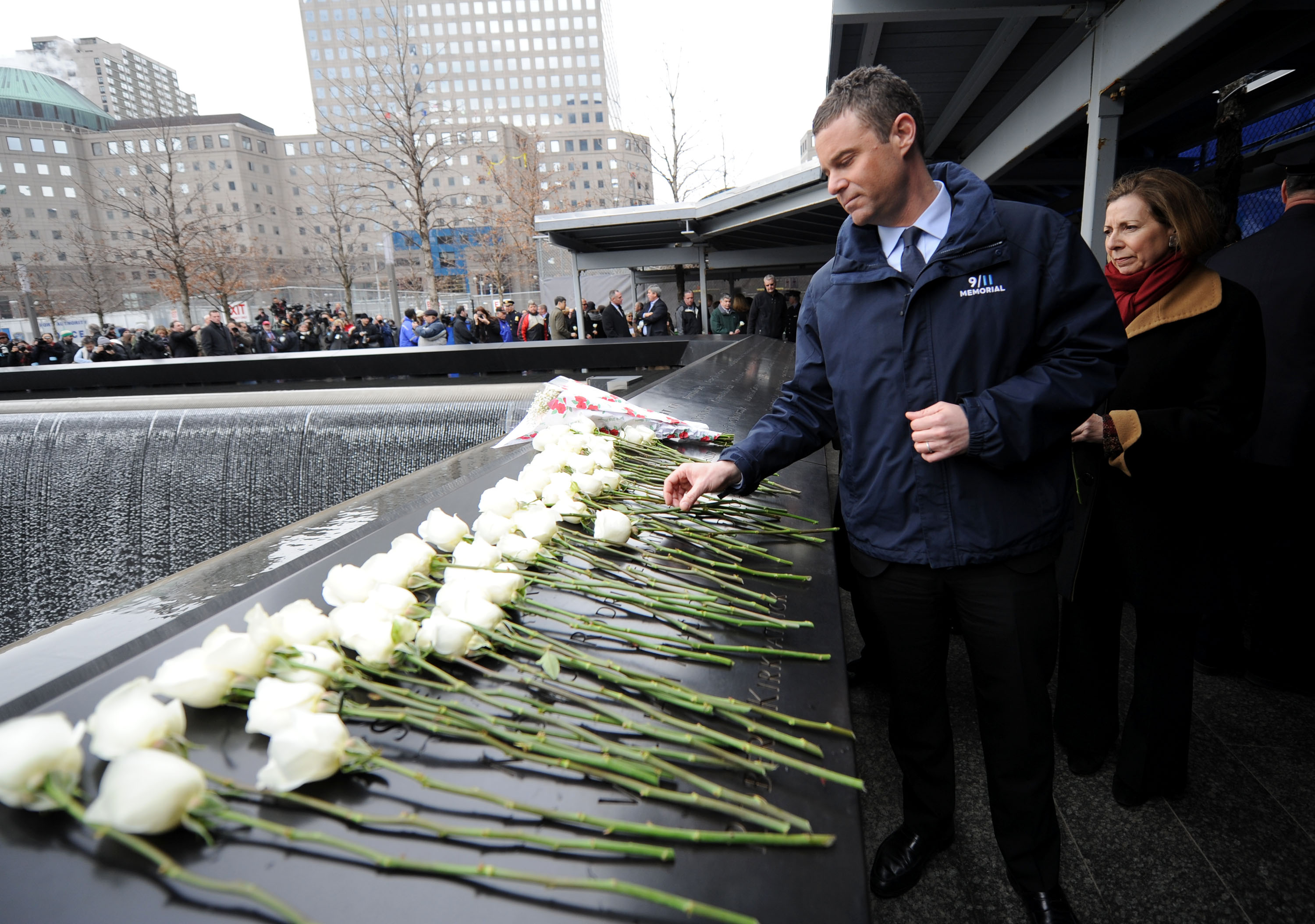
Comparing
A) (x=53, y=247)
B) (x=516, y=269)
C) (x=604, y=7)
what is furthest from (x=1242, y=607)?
(x=604, y=7)

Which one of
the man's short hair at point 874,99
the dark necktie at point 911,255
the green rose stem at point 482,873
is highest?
the man's short hair at point 874,99

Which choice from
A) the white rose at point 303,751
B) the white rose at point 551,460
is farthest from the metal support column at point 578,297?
the white rose at point 303,751

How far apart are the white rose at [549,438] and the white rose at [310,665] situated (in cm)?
122

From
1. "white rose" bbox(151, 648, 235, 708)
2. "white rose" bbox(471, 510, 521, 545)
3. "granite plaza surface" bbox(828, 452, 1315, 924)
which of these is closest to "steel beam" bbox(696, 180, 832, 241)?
"granite plaza surface" bbox(828, 452, 1315, 924)

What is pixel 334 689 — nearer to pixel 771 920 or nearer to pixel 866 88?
pixel 771 920

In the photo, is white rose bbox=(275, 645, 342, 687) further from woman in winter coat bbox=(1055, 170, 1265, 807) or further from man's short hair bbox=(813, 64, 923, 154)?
woman in winter coat bbox=(1055, 170, 1265, 807)

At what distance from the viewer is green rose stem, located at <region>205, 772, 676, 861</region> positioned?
812 mm

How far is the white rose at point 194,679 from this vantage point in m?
0.95

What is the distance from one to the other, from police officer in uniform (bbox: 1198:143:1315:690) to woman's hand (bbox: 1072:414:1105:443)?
4.43ft

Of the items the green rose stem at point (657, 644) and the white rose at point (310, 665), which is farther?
the green rose stem at point (657, 644)

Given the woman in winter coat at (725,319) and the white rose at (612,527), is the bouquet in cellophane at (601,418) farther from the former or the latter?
the woman in winter coat at (725,319)

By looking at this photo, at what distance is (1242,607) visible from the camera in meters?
3.69

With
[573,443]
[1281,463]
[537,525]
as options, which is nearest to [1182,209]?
[1281,463]

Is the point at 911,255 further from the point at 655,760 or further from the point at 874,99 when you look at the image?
the point at 655,760
